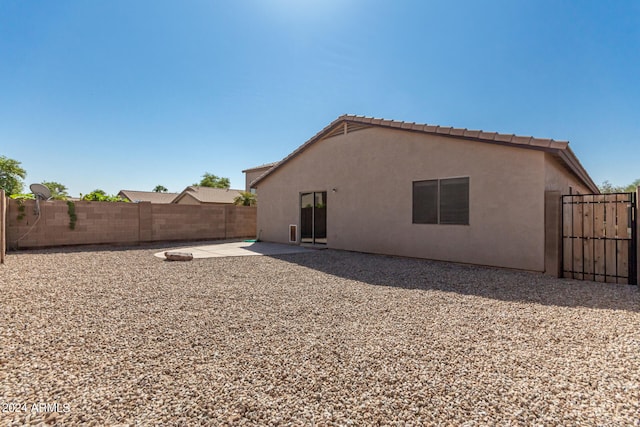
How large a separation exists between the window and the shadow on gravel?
1.25 m

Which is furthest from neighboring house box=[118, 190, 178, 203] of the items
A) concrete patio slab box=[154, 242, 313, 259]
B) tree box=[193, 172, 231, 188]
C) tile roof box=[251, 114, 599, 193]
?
tile roof box=[251, 114, 599, 193]

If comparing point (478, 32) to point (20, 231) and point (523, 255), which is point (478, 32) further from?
point (20, 231)

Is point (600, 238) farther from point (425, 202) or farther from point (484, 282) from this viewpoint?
point (425, 202)

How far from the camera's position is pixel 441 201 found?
8477 mm

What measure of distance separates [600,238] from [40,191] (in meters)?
17.7

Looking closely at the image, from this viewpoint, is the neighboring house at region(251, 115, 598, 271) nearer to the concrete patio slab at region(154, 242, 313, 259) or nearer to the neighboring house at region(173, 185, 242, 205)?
the concrete patio slab at region(154, 242, 313, 259)

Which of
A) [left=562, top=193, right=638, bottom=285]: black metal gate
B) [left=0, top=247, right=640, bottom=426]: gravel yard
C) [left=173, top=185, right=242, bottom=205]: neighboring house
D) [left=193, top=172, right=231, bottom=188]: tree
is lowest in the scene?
[left=0, top=247, right=640, bottom=426]: gravel yard

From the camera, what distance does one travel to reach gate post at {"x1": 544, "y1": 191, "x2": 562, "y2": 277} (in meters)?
6.68

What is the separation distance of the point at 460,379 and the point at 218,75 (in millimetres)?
12978

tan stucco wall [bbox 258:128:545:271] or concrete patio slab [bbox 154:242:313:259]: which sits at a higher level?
tan stucco wall [bbox 258:128:545:271]

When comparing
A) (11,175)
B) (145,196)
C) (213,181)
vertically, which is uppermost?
(213,181)

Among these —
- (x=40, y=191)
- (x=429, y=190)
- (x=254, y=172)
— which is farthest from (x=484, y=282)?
(x=254, y=172)

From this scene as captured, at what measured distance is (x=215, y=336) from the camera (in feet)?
10.8

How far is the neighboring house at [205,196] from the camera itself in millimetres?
28169
